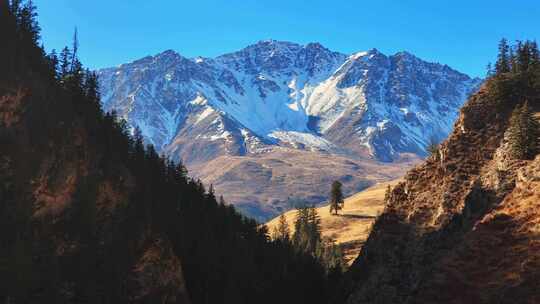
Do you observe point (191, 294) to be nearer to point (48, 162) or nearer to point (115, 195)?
point (115, 195)

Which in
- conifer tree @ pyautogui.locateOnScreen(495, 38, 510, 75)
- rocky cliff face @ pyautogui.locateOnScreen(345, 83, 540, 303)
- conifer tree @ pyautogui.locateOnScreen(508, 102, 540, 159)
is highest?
conifer tree @ pyautogui.locateOnScreen(495, 38, 510, 75)

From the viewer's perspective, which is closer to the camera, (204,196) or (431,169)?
(431,169)

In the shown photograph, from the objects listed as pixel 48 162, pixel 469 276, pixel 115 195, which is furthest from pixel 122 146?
pixel 469 276

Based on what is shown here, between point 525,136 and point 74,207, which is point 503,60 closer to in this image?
point 525,136

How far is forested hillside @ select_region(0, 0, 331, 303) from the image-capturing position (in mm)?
65188

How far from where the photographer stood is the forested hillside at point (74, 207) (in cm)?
6519

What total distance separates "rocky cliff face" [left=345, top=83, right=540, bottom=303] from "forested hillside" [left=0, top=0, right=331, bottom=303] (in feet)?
90.1

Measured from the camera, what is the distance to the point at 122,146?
90.2 m

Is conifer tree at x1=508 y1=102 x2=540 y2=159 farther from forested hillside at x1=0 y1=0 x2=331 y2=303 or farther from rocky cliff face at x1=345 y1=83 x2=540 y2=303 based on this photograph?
forested hillside at x1=0 y1=0 x2=331 y2=303

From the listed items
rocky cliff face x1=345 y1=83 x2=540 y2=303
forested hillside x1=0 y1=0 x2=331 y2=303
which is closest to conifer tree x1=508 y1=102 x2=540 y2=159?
rocky cliff face x1=345 y1=83 x2=540 y2=303

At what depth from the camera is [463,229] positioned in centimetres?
6788

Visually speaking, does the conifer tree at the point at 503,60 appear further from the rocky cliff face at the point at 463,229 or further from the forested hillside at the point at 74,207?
the forested hillside at the point at 74,207

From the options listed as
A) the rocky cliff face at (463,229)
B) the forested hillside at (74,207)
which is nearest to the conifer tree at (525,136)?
the rocky cliff face at (463,229)

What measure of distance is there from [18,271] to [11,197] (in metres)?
8.86
